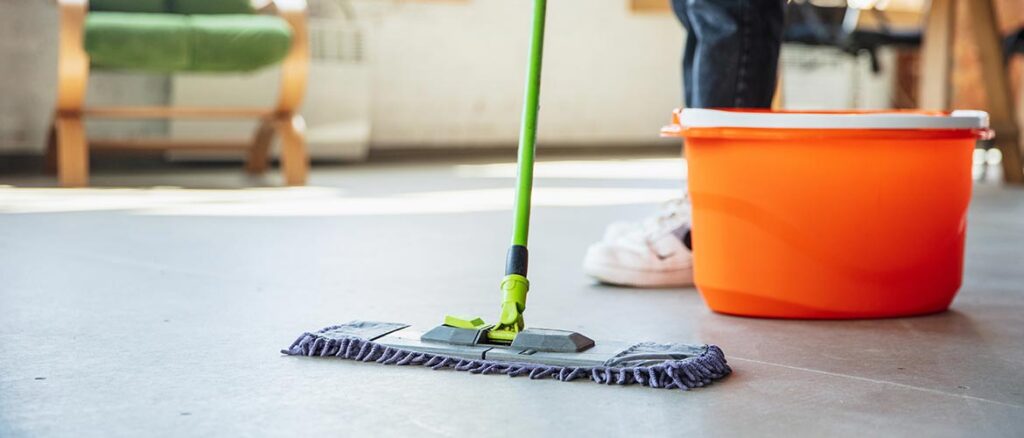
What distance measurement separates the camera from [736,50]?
5.19ft

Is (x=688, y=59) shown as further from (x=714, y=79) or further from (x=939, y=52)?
(x=939, y=52)

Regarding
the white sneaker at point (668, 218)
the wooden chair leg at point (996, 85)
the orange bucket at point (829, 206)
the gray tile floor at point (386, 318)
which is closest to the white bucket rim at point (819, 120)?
the orange bucket at point (829, 206)

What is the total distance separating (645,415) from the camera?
887mm

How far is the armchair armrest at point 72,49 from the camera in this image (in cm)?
318

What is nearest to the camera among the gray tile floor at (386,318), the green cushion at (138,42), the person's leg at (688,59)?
the gray tile floor at (386,318)

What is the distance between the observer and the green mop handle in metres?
1.08

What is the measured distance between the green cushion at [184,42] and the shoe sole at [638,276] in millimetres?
1914

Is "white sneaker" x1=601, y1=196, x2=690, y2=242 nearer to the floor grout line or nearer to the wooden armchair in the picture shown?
the floor grout line

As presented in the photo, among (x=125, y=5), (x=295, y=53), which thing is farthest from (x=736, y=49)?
(x=125, y=5)

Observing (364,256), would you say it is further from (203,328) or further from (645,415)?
(645,415)

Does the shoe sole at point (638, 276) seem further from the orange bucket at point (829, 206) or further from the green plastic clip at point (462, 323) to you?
the green plastic clip at point (462, 323)

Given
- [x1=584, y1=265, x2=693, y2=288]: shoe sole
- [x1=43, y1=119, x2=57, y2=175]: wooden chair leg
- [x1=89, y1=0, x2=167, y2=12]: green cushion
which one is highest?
[x1=89, y1=0, x2=167, y2=12]: green cushion

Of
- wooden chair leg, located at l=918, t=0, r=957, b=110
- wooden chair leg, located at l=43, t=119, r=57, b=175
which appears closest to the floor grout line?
wooden chair leg, located at l=918, t=0, r=957, b=110

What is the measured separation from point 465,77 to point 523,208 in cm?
408
